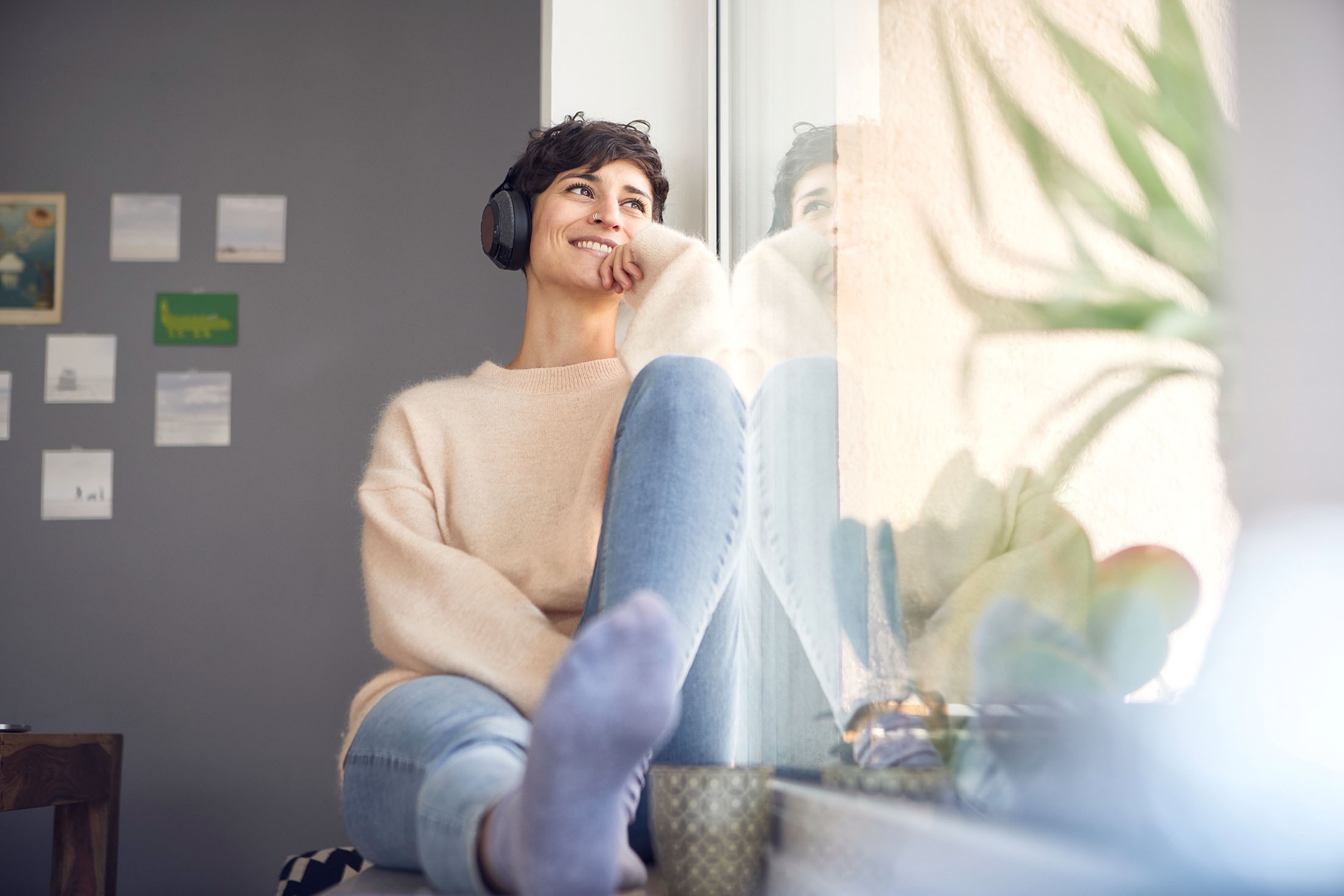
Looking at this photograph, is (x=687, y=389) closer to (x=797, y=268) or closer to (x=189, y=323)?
(x=797, y=268)

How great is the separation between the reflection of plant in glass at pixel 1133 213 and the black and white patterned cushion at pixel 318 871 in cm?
132

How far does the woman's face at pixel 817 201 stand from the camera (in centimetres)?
70

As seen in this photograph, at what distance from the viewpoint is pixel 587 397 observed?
47.9 inches

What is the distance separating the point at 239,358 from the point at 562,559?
1.70 meters

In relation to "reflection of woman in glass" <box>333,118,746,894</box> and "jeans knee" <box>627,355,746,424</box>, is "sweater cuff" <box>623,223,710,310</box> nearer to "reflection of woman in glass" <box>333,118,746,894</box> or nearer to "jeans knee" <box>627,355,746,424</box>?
"reflection of woman in glass" <box>333,118,746,894</box>

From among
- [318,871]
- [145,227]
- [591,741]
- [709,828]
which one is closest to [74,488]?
[145,227]

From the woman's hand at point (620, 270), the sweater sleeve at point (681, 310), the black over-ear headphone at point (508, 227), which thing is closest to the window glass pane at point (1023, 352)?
the sweater sleeve at point (681, 310)

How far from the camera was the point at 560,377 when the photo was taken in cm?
126

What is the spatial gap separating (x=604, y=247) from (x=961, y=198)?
958mm

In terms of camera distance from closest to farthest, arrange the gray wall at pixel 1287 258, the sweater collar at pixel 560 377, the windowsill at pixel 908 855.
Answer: the gray wall at pixel 1287 258 → the windowsill at pixel 908 855 → the sweater collar at pixel 560 377

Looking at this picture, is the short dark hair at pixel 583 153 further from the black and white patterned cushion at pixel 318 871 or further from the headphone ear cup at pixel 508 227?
the black and white patterned cushion at pixel 318 871

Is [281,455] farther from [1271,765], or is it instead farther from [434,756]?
[1271,765]

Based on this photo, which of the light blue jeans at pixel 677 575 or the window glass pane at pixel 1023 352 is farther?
the light blue jeans at pixel 677 575

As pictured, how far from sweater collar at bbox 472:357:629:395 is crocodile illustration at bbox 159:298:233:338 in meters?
1.44
